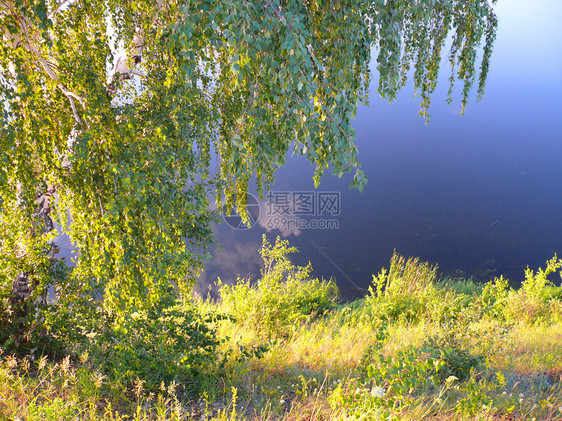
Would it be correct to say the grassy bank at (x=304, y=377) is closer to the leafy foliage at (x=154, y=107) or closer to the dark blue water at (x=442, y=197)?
the leafy foliage at (x=154, y=107)

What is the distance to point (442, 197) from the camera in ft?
41.2

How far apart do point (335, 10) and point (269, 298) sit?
380cm

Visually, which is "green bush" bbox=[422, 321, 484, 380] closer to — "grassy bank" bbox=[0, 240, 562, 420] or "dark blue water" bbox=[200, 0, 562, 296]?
"grassy bank" bbox=[0, 240, 562, 420]

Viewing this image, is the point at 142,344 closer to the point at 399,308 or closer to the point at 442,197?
the point at 399,308

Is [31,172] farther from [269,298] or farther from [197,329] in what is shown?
[269,298]

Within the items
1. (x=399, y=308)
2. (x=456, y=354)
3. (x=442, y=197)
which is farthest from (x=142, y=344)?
(x=442, y=197)

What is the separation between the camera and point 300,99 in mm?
1813

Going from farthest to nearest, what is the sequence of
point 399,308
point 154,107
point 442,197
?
point 442,197 → point 399,308 → point 154,107

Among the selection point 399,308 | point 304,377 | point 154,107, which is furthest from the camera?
point 399,308

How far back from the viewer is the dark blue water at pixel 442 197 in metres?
10.1

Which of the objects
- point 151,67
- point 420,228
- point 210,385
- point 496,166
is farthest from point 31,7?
point 496,166

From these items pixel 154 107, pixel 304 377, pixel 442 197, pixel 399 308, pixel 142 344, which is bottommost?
pixel 399 308

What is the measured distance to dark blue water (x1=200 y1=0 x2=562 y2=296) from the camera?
33.1 ft

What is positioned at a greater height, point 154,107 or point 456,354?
point 154,107
